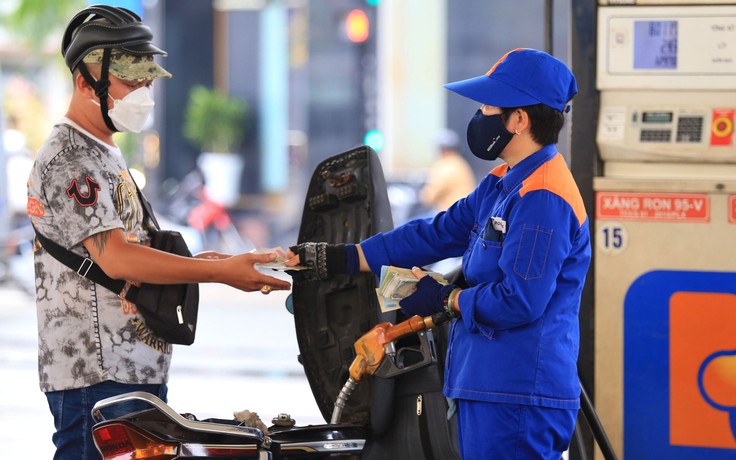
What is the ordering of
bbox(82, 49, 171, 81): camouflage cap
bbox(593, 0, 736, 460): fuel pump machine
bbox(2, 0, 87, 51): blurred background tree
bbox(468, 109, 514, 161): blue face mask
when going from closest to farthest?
1. bbox(468, 109, 514, 161): blue face mask
2. bbox(82, 49, 171, 81): camouflage cap
3. bbox(593, 0, 736, 460): fuel pump machine
4. bbox(2, 0, 87, 51): blurred background tree

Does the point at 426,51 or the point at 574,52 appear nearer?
the point at 574,52

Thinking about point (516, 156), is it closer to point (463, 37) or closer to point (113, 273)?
point (113, 273)

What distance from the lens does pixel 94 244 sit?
3332mm

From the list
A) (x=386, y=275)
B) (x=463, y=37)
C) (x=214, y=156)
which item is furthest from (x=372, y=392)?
(x=214, y=156)

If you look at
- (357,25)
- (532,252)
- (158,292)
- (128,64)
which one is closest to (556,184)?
(532,252)

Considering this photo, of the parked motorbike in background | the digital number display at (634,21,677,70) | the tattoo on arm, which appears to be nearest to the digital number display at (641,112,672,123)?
the digital number display at (634,21,677,70)

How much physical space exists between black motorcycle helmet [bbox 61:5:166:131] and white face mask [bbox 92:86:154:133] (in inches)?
0.9

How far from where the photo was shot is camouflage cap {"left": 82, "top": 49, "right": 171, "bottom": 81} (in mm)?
3455

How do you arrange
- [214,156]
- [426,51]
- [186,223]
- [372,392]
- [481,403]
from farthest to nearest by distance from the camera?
[214,156]
[426,51]
[186,223]
[372,392]
[481,403]

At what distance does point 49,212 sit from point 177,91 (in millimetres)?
14928

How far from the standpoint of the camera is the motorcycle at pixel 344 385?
3178 mm

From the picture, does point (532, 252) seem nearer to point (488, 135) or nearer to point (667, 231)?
point (488, 135)

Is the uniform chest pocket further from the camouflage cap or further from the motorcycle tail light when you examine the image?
the camouflage cap

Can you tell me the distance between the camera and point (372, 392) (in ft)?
12.2
